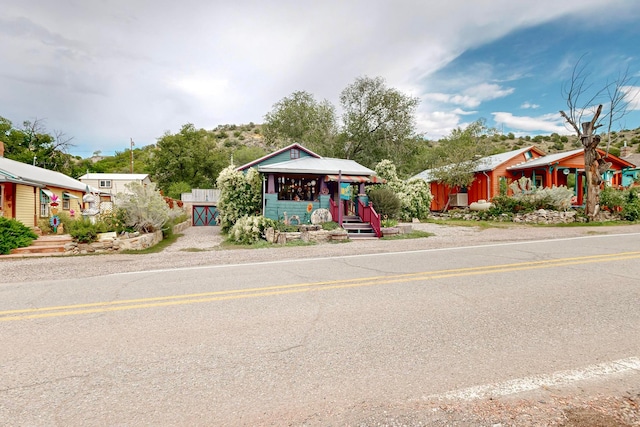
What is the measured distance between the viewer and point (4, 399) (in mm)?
2664

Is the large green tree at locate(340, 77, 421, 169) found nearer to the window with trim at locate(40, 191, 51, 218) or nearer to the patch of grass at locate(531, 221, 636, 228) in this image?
the patch of grass at locate(531, 221, 636, 228)

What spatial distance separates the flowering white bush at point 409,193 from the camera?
890 inches

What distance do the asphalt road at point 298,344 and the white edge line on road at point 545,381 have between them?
0.02 m

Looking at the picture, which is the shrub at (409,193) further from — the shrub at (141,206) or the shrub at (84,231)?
the shrub at (84,231)

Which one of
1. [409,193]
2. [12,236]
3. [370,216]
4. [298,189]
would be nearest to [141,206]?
[12,236]

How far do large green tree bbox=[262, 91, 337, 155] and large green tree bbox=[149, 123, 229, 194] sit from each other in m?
12.1

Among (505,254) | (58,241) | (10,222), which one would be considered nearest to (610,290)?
(505,254)

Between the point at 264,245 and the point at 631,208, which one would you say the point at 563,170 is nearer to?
the point at 631,208

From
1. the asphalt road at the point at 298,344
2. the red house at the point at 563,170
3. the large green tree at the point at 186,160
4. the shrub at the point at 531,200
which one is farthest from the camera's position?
the large green tree at the point at 186,160

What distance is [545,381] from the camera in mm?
2859

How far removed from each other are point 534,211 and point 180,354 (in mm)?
21787

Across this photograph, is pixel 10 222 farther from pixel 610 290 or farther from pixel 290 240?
pixel 610 290

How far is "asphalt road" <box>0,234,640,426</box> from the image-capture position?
8.63ft

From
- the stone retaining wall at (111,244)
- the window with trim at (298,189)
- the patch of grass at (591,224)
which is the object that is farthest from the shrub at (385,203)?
the stone retaining wall at (111,244)
